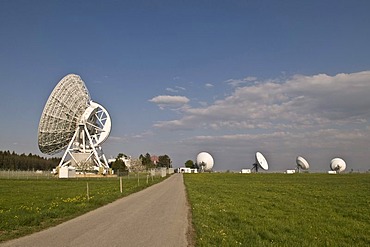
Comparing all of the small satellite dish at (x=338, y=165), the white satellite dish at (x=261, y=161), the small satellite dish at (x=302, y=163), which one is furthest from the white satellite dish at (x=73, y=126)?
the small satellite dish at (x=338, y=165)

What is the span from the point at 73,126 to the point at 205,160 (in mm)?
64587

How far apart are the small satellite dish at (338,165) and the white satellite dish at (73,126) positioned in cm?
7840

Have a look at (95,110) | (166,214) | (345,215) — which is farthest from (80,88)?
(345,215)

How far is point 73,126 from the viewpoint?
2842 inches

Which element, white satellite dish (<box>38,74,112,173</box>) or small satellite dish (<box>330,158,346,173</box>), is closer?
white satellite dish (<box>38,74,112,173</box>)

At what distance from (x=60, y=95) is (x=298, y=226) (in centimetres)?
5566

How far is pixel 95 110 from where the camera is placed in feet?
253

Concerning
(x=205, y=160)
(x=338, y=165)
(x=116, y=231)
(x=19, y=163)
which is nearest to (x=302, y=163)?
(x=338, y=165)

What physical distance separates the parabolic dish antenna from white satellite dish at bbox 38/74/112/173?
47.6 meters

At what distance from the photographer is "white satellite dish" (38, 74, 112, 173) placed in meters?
63.9

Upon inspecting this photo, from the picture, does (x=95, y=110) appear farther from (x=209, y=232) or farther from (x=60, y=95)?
(x=209, y=232)

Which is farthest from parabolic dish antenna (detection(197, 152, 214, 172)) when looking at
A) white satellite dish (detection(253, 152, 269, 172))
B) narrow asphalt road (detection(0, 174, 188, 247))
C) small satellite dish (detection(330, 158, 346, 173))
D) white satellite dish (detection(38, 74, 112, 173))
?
narrow asphalt road (detection(0, 174, 188, 247))

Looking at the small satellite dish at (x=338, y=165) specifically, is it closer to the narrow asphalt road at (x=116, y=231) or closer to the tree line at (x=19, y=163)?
the tree line at (x=19, y=163)

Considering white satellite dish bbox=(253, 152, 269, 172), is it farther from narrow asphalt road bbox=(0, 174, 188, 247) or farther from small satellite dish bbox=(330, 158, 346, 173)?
narrow asphalt road bbox=(0, 174, 188, 247)
